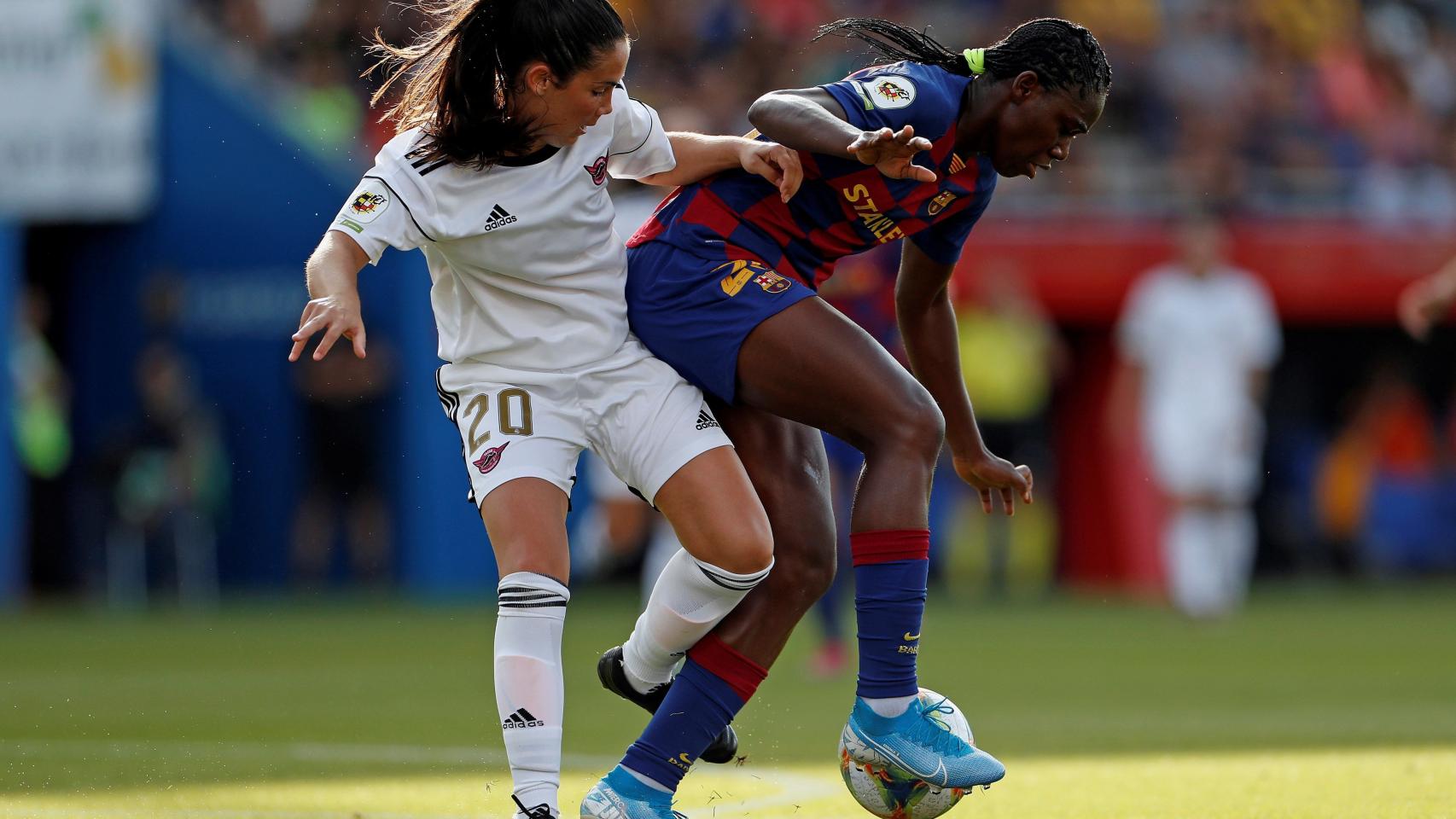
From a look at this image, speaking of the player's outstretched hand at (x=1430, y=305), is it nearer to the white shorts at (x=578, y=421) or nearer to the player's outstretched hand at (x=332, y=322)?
the white shorts at (x=578, y=421)

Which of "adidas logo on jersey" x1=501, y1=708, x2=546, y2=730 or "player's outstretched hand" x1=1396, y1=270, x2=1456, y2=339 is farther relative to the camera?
"player's outstretched hand" x1=1396, y1=270, x2=1456, y2=339

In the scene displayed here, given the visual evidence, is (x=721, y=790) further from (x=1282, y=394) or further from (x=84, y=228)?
(x=1282, y=394)

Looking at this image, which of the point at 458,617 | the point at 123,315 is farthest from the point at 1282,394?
the point at 123,315

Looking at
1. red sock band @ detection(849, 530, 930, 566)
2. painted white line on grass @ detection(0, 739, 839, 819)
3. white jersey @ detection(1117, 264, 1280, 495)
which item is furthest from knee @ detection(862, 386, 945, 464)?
white jersey @ detection(1117, 264, 1280, 495)

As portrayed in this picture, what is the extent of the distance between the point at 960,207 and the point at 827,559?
93 cm

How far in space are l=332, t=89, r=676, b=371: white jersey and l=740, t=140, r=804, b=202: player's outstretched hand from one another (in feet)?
0.84

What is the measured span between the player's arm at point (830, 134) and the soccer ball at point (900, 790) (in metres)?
1.23

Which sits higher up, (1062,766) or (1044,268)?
(1062,766)

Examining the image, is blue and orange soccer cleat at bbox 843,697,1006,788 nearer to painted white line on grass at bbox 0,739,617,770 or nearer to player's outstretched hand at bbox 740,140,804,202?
player's outstretched hand at bbox 740,140,804,202

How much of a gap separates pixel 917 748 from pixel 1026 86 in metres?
1.56

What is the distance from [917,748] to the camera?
177 inches

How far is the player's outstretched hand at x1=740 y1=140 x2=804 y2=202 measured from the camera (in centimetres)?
467

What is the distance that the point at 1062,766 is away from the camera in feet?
19.9

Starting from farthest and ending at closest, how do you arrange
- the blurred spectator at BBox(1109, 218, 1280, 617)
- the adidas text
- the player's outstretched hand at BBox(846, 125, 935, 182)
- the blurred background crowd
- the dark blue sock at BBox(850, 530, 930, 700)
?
the blurred background crowd
the blurred spectator at BBox(1109, 218, 1280, 617)
the adidas text
the dark blue sock at BBox(850, 530, 930, 700)
the player's outstretched hand at BBox(846, 125, 935, 182)
